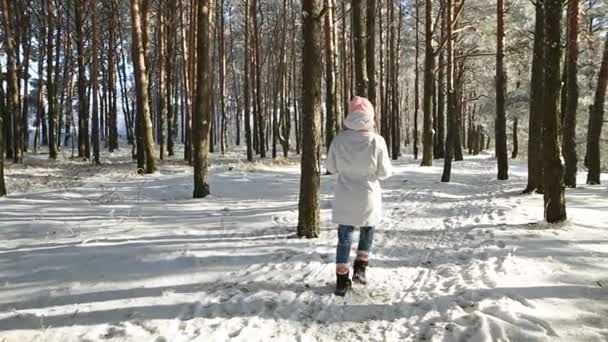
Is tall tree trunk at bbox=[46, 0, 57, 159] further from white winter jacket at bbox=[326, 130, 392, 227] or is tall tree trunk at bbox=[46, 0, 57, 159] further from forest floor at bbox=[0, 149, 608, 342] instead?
white winter jacket at bbox=[326, 130, 392, 227]

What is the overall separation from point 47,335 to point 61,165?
58.7 ft

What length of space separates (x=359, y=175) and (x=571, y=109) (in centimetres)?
1074

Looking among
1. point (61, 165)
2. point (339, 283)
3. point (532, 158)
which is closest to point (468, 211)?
point (532, 158)

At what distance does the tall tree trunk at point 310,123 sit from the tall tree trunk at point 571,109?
940 cm

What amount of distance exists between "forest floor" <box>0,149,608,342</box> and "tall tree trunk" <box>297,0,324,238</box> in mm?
387

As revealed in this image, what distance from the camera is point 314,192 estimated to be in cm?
636

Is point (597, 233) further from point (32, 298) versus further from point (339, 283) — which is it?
point (32, 298)

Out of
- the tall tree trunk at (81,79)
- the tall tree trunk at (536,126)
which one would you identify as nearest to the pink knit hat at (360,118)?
the tall tree trunk at (536,126)

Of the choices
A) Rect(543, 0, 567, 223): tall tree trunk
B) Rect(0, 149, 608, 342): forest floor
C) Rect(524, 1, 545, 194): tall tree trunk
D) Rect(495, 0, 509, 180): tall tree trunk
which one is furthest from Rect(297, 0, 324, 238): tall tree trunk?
Rect(495, 0, 509, 180): tall tree trunk

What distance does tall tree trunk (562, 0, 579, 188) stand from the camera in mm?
12398

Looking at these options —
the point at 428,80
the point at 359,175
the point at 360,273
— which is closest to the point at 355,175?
the point at 359,175

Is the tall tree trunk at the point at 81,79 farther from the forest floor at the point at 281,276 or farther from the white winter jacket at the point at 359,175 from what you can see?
the white winter jacket at the point at 359,175

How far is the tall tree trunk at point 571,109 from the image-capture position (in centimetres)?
1240

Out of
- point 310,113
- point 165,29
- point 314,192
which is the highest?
point 165,29
